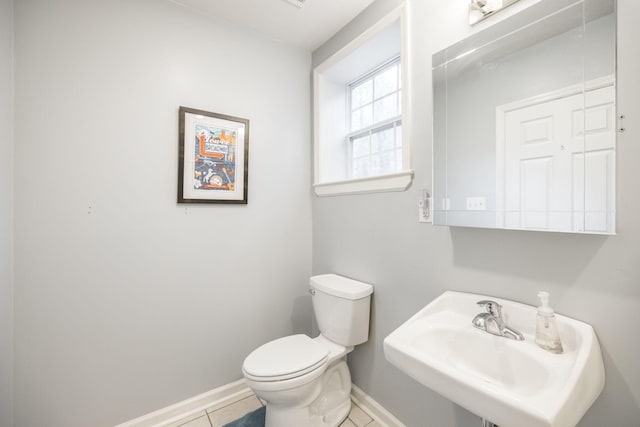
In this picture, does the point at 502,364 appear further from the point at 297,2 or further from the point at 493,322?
the point at 297,2

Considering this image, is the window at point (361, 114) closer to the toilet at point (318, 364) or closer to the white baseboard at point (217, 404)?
the toilet at point (318, 364)

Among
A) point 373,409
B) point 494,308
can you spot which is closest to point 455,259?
point 494,308

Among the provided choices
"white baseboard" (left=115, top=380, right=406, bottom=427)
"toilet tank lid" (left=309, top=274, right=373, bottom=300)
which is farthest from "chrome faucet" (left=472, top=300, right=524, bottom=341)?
"white baseboard" (left=115, top=380, right=406, bottom=427)

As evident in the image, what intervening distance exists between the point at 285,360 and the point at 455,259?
3.13 feet

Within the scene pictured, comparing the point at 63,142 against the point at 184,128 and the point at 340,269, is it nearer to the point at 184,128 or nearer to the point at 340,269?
the point at 184,128

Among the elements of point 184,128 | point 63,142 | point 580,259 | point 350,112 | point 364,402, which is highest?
point 350,112

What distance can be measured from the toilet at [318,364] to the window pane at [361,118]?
1.16 m

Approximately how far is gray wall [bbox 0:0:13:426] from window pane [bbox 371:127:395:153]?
1.91 metres

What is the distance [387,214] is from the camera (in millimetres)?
1511

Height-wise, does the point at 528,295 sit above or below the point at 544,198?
below

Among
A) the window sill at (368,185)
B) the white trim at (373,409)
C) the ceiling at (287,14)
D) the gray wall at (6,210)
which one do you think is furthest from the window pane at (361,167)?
the gray wall at (6,210)

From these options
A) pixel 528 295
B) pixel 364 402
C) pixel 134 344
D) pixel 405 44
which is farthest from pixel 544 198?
pixel 134 344

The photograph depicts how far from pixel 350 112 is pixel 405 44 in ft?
2.72

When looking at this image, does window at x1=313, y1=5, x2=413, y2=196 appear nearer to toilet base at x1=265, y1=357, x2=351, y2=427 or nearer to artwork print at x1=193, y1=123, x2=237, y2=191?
artwork print at x1=193, y1=123, x2=237, y2=191
